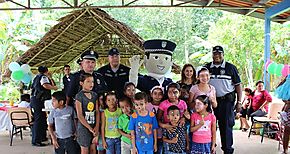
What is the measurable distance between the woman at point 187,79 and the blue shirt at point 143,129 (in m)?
0.51

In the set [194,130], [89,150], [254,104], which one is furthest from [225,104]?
[254,104]

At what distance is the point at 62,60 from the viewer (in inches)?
392

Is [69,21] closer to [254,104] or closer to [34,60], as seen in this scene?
[34,60]

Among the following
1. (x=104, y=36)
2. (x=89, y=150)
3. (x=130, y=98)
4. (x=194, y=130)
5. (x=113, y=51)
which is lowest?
(x=89, y=150)

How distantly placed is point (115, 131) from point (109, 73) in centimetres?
77

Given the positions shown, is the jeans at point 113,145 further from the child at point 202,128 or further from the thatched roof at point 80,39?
the thatched roof at point 80,39

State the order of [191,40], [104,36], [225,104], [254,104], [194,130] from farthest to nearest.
Answer: [191,40]
[104,36]
[254,104]
[225,104]
[194,130]

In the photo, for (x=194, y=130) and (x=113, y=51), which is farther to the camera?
(x=113, y=51)

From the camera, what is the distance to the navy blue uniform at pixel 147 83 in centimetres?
397

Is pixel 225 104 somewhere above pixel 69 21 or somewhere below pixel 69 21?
below

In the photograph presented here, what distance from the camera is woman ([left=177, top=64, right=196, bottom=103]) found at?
384cm

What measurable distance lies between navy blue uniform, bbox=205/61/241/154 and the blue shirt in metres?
1.18

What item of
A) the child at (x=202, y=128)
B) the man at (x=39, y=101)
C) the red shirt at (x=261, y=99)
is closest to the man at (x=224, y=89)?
the child at (x=202, y=128)

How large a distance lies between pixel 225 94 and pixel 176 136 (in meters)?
1.12
